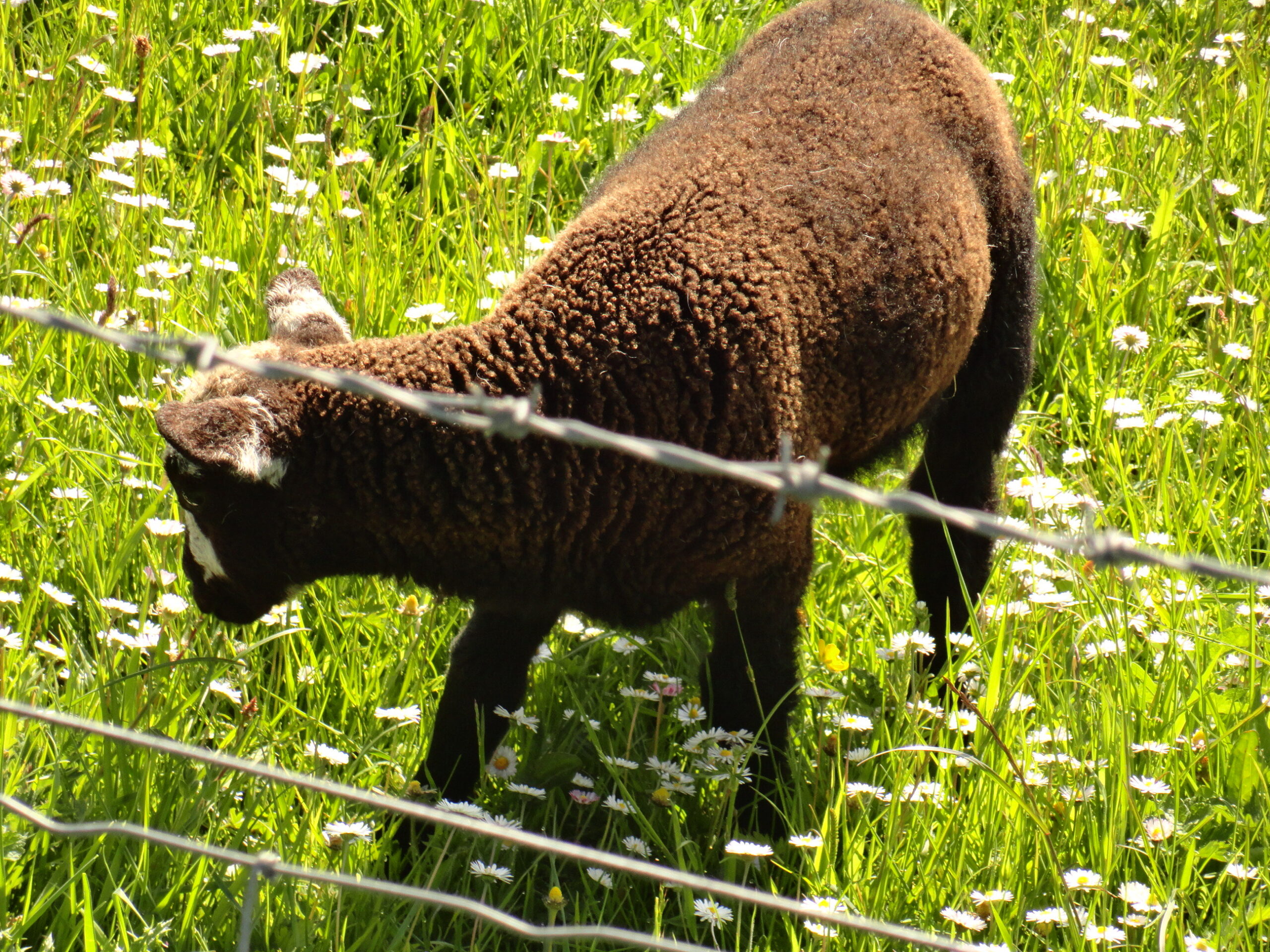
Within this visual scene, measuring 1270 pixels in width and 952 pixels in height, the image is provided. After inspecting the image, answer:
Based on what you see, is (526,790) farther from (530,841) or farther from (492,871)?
(530,841)

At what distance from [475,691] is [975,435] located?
54.5 inches

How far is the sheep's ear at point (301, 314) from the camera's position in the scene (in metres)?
2.75

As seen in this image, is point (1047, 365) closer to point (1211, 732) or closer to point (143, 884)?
point (1211, 732)

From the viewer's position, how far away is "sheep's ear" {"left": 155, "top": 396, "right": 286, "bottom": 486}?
2.25 meters

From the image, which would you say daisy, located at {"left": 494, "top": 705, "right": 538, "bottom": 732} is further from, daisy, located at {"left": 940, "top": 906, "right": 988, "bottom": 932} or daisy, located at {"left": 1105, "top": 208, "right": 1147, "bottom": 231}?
daisy, located at {"left": 1105, "top": 208, "right": 1147, "bottom": 231}

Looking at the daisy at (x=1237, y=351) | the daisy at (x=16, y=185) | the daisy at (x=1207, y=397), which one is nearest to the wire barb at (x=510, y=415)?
the daisy at (x=1207, y=397)

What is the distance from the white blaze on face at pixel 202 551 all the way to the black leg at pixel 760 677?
0.96 meters

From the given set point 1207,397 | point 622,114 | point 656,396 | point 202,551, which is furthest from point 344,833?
point 622,114

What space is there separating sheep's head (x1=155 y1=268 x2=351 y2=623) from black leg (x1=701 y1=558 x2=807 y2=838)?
846mm

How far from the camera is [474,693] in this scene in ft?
9.74

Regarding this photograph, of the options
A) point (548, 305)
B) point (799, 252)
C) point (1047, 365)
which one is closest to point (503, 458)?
point (548, 305)

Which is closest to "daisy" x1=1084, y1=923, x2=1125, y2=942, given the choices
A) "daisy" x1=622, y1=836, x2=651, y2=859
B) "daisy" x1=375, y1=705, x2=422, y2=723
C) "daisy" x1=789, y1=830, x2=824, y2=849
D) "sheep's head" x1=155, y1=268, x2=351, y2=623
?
"daisy" x1=789, y1=830, x2=824, y2=849

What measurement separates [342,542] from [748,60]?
153cm

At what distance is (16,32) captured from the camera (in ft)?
16.0
